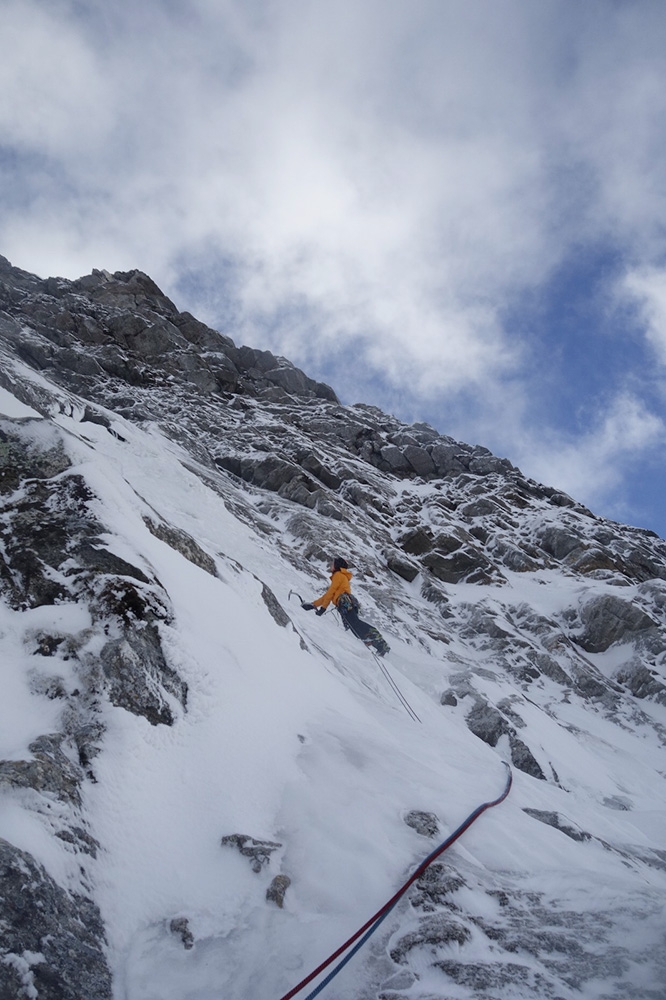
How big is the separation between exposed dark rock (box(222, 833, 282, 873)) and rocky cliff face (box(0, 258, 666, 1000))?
3.12 feet

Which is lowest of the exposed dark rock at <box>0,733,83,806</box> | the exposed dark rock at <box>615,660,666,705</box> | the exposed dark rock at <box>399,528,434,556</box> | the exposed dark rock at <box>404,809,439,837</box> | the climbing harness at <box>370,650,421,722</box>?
the exposed dark rock at <box>0,733,83,806</box>

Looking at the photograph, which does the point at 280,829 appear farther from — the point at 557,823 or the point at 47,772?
the point at 557,823

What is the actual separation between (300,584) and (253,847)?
12.0m

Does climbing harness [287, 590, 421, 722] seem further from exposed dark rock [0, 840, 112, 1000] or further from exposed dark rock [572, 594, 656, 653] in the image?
exposed dark rock [572, 594, 656, 653]

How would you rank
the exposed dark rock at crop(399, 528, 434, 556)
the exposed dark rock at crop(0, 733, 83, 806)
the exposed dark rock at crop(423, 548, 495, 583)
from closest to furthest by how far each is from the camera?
the exposed dark rock at crop(0, 733, 83, 806), the exposed dark rock at crop(423, 548, 495, 583), the exposed dark rock at crop(399, 528, 434, 556)

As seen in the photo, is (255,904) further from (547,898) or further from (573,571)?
(573,571)

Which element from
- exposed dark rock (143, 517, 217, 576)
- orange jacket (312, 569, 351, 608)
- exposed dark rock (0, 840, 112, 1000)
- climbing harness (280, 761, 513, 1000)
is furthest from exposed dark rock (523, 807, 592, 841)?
orange jacket (312, 569, 351, 608)

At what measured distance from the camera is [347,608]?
41.7ft

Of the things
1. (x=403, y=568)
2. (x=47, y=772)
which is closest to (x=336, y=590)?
(x=47, y=772)

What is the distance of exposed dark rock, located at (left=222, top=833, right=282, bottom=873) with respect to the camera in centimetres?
380

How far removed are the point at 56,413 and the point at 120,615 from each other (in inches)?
660

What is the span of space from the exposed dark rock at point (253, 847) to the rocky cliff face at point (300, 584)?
3.12 feet

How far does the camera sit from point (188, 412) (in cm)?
3703

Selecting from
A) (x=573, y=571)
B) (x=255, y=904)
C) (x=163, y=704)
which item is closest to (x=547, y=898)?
(x=255, y=904)
